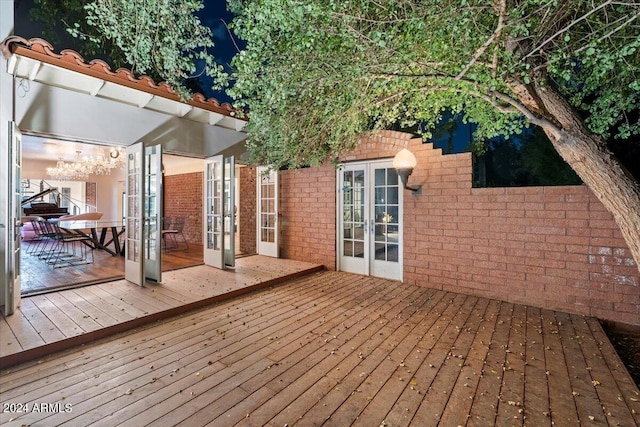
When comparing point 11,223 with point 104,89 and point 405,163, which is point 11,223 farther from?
point 405,163

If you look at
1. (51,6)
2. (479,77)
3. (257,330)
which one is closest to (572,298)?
(479,77)

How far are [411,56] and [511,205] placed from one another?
2757mm

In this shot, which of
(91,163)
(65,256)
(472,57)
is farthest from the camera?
(91,163)

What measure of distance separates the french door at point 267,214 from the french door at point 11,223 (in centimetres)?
367

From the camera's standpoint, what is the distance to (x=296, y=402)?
76.4 inches

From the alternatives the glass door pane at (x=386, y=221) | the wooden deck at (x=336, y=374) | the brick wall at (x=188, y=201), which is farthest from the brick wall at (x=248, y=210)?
the wooden deck at (x=336, y=374)

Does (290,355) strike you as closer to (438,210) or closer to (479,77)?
(479,77)

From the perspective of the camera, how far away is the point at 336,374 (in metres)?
2.26

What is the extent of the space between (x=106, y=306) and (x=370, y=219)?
3880 mm

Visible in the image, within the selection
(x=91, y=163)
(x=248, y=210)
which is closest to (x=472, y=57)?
(x=248, y=210)

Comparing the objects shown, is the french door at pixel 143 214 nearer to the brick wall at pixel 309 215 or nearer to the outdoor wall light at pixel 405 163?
the brick wall at pixel 309 215

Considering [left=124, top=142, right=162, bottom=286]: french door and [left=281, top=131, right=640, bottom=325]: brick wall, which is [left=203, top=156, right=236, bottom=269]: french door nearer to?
[left=124, top=142, right=162, bottom=286]: french door

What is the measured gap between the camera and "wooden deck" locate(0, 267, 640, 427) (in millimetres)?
1823

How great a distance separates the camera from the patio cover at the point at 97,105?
325cm
